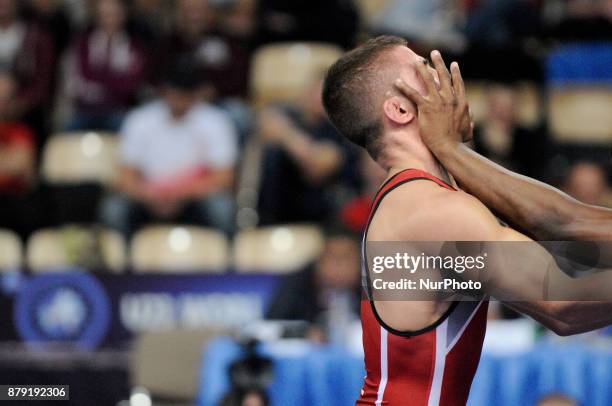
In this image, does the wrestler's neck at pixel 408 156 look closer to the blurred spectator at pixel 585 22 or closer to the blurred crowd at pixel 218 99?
the blurred crowd at pixel 218 99

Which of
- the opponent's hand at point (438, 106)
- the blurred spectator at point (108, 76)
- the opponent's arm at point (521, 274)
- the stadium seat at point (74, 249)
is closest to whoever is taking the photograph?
the opponent's arm at point (521, 274)

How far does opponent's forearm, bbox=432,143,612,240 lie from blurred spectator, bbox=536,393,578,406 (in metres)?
2.74

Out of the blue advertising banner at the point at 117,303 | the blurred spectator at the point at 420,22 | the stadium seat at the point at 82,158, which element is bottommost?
the blue advertising banner at the point at 117,303

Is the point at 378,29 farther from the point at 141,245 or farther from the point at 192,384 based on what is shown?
the point at 192,384

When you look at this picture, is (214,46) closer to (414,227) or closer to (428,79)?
(428,79)

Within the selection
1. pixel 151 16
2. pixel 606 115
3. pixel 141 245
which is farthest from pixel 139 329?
pixel 606 115

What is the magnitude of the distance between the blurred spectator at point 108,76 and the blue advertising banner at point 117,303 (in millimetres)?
2567

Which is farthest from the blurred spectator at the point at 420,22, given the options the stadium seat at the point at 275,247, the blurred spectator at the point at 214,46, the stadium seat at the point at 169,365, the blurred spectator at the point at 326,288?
the stadium seat at the point at 169,365

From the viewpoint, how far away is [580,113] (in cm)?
1038

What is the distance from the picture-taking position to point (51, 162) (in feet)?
32.4

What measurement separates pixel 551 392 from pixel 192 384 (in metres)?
2.08

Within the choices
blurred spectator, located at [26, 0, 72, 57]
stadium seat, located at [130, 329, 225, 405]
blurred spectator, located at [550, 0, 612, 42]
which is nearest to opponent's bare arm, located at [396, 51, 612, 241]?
stadium seat, located at [130, 329, 225, 405]

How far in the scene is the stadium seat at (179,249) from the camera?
8.62m

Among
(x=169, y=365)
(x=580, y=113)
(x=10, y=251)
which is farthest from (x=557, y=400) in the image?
(x=580, y=113)
